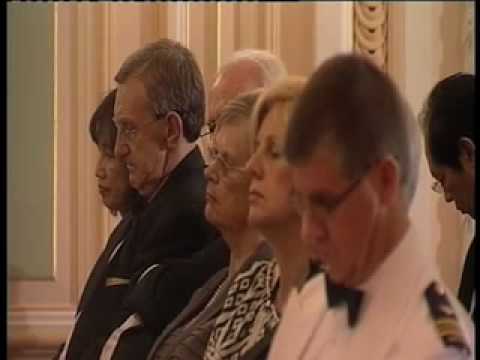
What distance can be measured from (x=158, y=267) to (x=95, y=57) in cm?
151

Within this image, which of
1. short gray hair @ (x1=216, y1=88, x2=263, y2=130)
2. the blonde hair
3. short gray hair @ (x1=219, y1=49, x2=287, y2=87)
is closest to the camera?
the blonde hair

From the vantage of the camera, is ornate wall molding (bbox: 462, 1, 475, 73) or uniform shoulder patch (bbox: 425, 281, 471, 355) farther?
ornate wall molding (bbox: 462, 1, 475, 73)

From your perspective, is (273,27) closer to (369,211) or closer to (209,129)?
(209,129)

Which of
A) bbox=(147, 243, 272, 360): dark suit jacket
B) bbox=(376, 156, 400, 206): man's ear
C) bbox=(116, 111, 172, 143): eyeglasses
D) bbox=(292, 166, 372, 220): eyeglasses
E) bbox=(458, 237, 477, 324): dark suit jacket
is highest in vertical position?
bbox=(376, 156, 400, 206): man's ear

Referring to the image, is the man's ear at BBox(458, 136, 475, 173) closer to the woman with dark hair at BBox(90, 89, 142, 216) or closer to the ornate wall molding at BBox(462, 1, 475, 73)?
the woman with dark hair at BBox(90, 89, 142, 216)

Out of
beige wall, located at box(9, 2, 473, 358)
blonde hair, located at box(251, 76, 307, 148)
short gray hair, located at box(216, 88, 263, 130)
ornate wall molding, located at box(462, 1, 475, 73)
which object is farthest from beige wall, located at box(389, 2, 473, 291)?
blonde hair, located at box(251, 76, 307, 148)

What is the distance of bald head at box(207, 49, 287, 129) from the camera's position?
1654 mm

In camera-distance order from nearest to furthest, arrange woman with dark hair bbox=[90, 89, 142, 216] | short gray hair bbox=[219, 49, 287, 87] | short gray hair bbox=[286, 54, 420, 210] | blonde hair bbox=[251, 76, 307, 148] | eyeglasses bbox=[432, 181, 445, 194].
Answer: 1. short gray hair bbox=[286, 54, 420, 210]
2. blonde hair bbox=[251, 76, 307, 148]
3. eyeglasses bbox=[432, 181, 445, 194]
4. short gray hair bbox=[219, 49, 287, 87]
5. woman with dark hair bbox=[90, 89, 142, 216]

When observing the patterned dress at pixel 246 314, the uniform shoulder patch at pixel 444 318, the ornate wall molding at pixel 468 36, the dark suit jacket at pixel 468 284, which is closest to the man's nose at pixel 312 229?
the uniform shoulder patch at pixel 444 318

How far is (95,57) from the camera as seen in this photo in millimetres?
2957

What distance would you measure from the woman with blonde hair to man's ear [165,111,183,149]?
426 mm

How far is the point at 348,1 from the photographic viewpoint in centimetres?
286

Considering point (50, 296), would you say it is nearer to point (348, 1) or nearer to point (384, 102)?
point (348, 1)

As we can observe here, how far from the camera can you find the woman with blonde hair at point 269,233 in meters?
1.12
